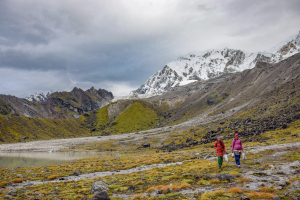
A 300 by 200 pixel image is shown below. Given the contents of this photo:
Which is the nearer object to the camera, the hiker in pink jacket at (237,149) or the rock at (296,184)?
the rock at (296,184)

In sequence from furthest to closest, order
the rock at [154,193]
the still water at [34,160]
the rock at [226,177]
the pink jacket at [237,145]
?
the still water at [34,160] < the pink jacket at [237,145] < the rock at [226,177] < the rock at [154,193]

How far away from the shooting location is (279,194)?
37.9 ft

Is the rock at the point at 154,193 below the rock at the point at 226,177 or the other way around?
below

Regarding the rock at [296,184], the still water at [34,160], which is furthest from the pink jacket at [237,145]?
the still water at [34,160]

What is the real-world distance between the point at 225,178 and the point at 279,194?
5323 millimetres

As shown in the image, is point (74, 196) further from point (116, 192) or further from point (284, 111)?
point (284, 111)

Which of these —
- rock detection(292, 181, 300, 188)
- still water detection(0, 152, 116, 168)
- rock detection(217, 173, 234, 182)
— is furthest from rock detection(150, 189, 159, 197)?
still water detection(0, 152, 116, 168)

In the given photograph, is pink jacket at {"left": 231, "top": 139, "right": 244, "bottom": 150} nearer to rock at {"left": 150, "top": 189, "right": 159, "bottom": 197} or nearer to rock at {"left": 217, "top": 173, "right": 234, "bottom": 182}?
rock at {"left": 217, "top": 173, "right": 234, "bottom": 182}

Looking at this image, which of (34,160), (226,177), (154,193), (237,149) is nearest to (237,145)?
(237,149)

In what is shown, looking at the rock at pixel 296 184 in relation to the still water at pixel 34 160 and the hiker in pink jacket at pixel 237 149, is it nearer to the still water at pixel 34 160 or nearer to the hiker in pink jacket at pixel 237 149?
the hiker in pink jacket at pixel 237 149

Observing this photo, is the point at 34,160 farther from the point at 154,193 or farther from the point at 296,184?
the point at 296,184

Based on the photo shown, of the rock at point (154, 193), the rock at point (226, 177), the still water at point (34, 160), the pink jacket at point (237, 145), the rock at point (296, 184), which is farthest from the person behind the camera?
the still water at point (34, 160)

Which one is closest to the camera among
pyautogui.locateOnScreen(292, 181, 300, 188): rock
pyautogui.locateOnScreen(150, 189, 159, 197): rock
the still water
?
pyautogui.locateOnScreen(292, 181, 300, 188): rock

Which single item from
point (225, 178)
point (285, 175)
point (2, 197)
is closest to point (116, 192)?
point (225, 178)
